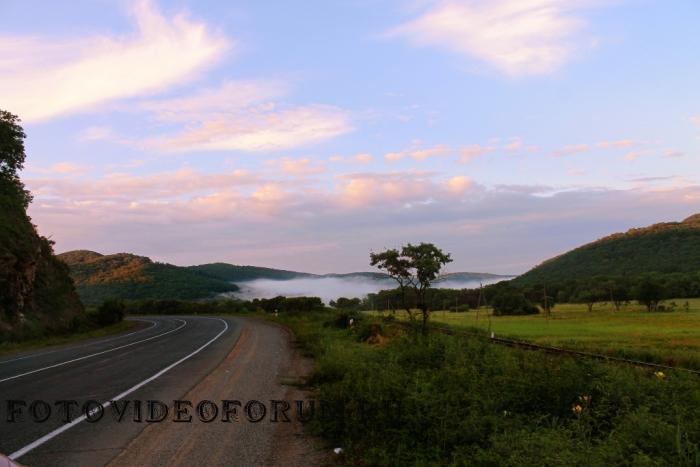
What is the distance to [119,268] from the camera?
437 ft

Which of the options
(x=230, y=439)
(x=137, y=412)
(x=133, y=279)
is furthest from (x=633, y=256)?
(x=230, y=439)

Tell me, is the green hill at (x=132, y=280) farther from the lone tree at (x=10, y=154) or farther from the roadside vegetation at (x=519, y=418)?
the roadside vegetation at (x=519, y=418)

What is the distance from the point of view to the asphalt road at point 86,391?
7.16 m

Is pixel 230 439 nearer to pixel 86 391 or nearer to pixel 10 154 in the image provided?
pixel 86 391

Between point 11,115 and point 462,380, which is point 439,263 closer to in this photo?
point 462,380

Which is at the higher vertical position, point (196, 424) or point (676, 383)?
point (676, 383)

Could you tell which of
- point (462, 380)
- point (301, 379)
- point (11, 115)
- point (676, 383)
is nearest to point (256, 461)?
point (462, 380)

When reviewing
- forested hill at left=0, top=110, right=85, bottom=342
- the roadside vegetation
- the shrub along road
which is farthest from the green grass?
the roadside vegetation

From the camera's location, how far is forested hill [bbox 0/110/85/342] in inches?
1266

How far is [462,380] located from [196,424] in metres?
4.45

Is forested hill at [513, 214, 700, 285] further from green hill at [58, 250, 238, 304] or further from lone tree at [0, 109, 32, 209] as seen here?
lone tree at [0, 109, 32, 209]

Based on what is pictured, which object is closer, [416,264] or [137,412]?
[137,412]

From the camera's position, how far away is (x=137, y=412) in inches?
372

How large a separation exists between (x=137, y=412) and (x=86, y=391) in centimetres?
303
